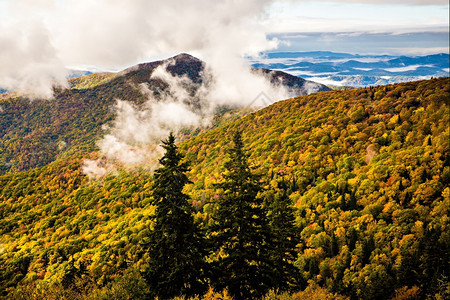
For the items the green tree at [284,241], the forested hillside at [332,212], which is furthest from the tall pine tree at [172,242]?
the green tree at [284,241]

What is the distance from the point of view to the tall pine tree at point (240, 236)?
22312 mm

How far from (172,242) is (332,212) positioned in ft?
209

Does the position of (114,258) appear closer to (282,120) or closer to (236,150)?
(236,150)

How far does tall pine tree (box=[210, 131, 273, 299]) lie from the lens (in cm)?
2231

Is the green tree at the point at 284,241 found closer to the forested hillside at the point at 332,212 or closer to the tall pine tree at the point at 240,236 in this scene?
the forested hillside at the point at 332,212

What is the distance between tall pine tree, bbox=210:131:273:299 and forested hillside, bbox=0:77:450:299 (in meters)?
0.41

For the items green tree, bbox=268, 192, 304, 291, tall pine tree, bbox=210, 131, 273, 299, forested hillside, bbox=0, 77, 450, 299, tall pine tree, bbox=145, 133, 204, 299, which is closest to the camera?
tall pine tree, bbox=145, 133, 204, 299

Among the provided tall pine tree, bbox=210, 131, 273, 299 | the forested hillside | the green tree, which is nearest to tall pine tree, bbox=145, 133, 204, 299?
the forested hillside

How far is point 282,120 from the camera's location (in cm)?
15125

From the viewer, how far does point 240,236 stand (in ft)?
73.2

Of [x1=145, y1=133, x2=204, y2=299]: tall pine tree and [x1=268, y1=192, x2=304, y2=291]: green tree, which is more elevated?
[x1=145, y1=133, x2=204, y2=299]: tall pine tree

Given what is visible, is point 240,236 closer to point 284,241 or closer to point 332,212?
point 284,241

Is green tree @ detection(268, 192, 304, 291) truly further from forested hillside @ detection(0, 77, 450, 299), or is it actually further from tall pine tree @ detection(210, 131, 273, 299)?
tall pine tree @ detection(210, 131, 273, 299)

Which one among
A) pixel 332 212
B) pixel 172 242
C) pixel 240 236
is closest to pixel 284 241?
pixel 240 236
